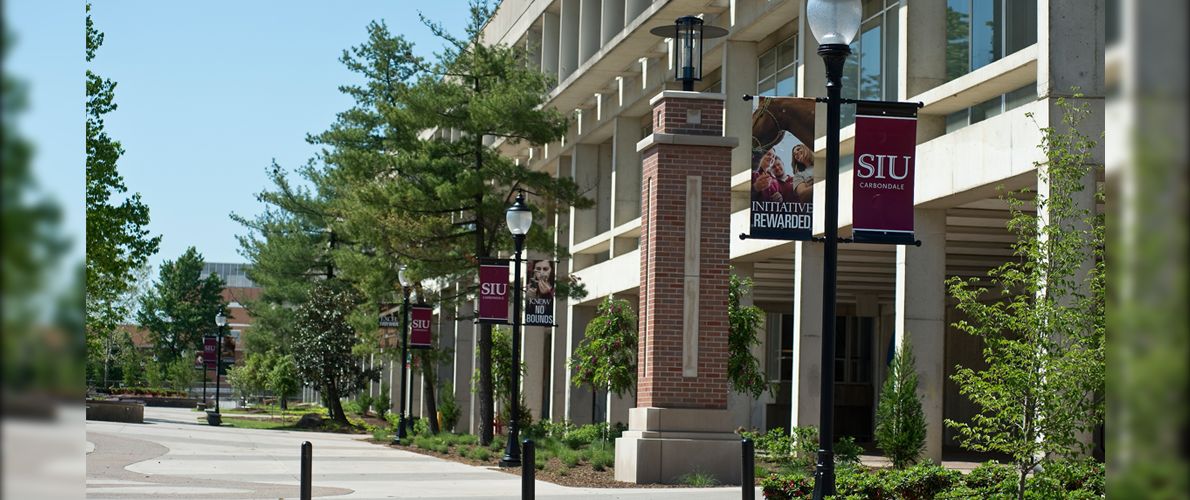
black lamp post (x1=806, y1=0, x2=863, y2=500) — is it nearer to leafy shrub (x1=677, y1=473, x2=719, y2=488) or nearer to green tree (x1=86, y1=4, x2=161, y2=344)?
leafy shrub (x1=677, y1=473, x2=719, y2=488)

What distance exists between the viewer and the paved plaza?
17.5m

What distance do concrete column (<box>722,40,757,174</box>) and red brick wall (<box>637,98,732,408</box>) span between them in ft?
36.6

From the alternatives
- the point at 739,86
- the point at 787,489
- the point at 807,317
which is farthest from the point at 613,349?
the point at 787,489

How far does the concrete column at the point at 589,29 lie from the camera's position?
4222 centimetres

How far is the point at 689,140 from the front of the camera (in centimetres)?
2031

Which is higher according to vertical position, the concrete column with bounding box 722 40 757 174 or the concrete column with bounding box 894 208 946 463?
the concrete column with bounding box 722 40 757 174

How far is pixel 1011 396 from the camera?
449 inches

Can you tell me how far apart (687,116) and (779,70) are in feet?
36.4

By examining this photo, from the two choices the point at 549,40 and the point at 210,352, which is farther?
the point at 210,352

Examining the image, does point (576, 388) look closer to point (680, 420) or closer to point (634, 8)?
point (634, 8)

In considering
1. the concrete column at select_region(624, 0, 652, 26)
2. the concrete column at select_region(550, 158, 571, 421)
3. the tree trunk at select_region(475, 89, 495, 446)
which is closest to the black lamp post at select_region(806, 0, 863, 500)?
the tree trunk at select_region(475, 89, 495, 446)

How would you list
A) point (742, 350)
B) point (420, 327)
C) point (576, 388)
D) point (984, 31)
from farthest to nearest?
point (576, 388)
point (420, 327)
point (742, 350)
point (984, 31)

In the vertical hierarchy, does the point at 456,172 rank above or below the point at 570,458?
above

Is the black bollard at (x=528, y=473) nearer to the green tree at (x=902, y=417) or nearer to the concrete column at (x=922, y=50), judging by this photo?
the green tree at (x=902, y=417)
